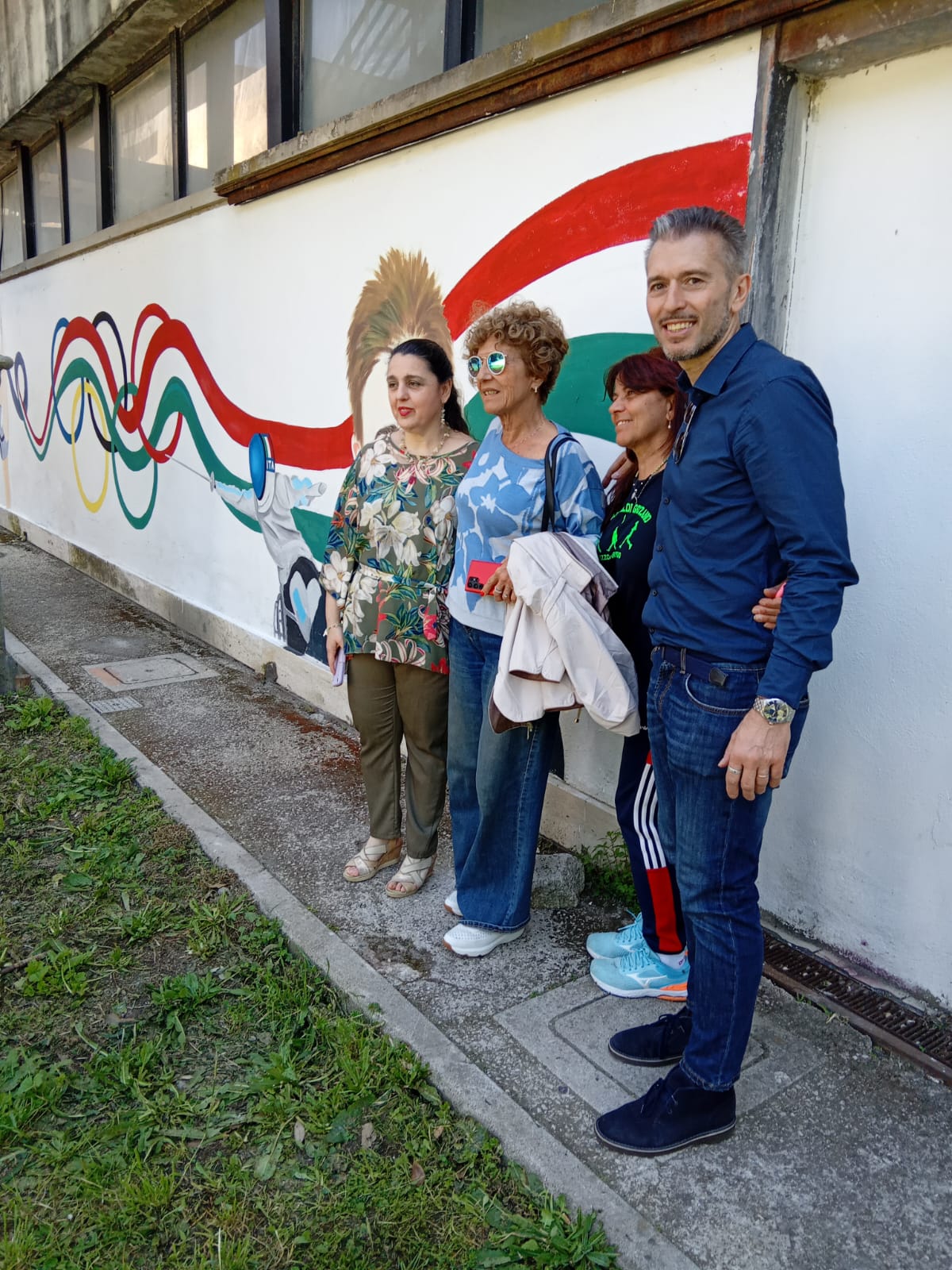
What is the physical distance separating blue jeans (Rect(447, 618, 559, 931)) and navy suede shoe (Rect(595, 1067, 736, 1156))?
0.91m

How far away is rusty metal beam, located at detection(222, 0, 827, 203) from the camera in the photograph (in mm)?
2902

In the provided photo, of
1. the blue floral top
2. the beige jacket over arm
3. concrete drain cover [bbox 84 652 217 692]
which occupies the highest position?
the blue floral top

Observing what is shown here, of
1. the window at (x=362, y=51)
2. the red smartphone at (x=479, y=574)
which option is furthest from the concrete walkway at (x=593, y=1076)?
the window at (x=362, y=51)

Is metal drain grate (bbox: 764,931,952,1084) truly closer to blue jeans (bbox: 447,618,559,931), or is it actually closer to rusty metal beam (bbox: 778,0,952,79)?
blue jeans (bbox: 447,618,559,931)

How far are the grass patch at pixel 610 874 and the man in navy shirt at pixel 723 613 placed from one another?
1146mm

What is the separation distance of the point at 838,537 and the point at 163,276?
21.9 ft

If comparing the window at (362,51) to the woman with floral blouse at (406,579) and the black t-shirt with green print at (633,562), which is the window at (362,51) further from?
the black t-shirt with green print at (633,562)

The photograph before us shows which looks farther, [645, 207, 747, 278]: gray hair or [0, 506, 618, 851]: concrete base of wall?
[0, 506, 618, 851]: concrete base of wall

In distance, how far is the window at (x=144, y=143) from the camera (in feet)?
24.6

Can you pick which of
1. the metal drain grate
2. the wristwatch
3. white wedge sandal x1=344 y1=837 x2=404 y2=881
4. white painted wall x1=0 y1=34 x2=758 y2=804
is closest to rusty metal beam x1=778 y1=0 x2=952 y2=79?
white painted wall x1=0 y1=34 x2=758 y2=804

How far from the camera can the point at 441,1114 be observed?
246cm

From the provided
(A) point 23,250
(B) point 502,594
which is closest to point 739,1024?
(B) point 502,594

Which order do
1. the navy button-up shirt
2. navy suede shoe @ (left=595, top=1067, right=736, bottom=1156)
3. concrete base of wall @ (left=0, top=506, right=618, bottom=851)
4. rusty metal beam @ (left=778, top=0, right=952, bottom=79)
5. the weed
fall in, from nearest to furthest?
1. the navy button-up shirt
2. navy suede shoe @ (left=595, top=1067, right=736, bottom=1156)
3. rusty metal beam @ (left=778, top=0, right=952, bottom=79)
4. concrete base of wall @ (left=0, top=506, right=618, bottom=851)
5. the weed

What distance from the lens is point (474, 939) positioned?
3.16 m
